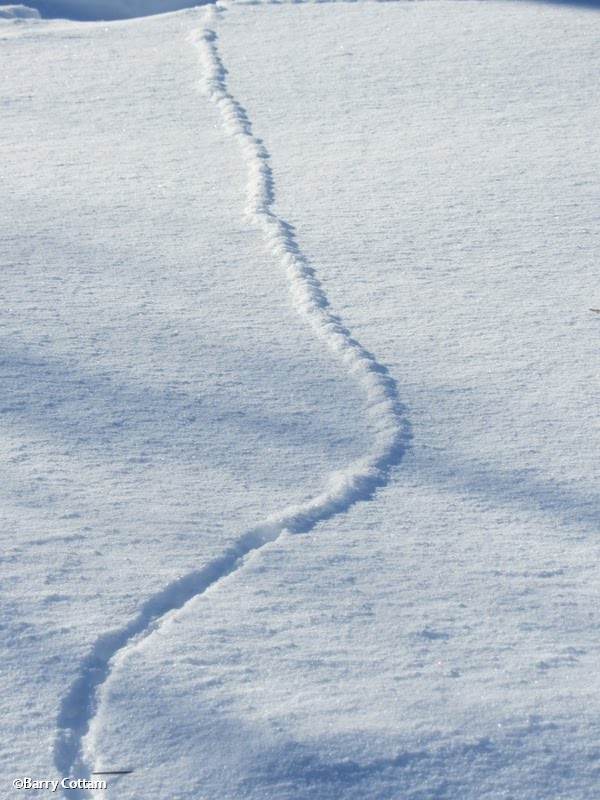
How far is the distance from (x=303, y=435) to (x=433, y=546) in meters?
0.47

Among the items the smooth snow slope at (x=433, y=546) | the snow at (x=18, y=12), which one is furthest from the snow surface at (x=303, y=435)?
the snow at (x=18, y=12)

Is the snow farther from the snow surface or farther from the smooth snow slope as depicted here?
the smooth snow slope

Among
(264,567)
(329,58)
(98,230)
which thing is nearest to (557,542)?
(264,567)

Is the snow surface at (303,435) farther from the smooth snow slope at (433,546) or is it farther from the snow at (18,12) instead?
the snow at (18,12)

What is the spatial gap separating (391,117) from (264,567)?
104 inches

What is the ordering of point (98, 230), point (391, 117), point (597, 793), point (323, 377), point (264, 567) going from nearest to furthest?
point (597, 793)
point (264, 567)
point (323, 377)
point (98, 230)
point (391, 117)

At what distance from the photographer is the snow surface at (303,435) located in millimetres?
1864

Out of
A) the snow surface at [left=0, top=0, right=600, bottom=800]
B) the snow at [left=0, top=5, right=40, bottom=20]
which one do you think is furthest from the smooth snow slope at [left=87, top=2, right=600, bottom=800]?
the snow at [left=0, top=5, right=40, bottom=20]

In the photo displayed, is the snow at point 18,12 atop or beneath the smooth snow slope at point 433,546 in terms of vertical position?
atop

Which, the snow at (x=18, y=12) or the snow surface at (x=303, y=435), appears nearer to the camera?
the snow surface at (x=303, y=435)

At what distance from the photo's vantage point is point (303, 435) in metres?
2.63

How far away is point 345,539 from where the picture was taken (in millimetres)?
2307

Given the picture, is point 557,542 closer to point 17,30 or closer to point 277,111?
point 277,111

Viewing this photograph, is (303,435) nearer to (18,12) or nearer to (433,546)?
(433,546)
